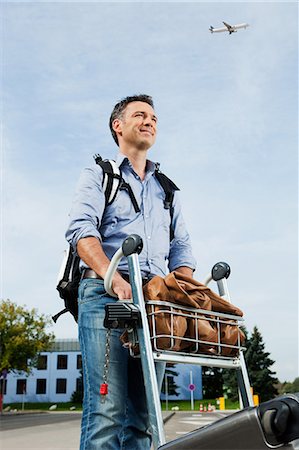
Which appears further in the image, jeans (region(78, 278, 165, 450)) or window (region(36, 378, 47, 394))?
window (region(36, 378, 47, 394))

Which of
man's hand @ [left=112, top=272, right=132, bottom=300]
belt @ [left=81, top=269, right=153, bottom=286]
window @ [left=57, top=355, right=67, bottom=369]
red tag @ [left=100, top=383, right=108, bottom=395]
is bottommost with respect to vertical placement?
red tag @ [left=100, top=383, right=108, bottom=395]

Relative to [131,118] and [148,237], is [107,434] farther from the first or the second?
[131,118]

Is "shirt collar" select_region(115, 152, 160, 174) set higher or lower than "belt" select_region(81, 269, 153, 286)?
higher

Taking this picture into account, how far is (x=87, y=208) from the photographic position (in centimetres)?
279

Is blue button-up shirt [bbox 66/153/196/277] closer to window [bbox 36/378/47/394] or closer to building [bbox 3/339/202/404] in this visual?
building [bbox 3/339/202/404]

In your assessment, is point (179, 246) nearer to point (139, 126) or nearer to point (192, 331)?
point (139, 126)

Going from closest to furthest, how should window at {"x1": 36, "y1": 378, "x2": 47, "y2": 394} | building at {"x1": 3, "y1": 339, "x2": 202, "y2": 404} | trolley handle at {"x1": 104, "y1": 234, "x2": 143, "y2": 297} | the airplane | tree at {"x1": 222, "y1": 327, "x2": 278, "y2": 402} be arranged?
1. trolley handle at {"x1": 104, "y1": 234, "x2": 143, "y2": 297}
2. the airplane
3. tree at {"x1": 222, "y1": 327, "x2": 278, "y2": 402}
4. building at {"x1": 3, "y1": 339, "x2": 202, "y2": 404}
5. window at {"x1": 36, "y1": 378, "x2": 47, "y2": 394}

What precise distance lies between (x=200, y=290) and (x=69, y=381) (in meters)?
67.6

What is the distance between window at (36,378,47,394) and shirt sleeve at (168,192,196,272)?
67.5 metres

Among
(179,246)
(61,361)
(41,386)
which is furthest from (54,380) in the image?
(179,246)

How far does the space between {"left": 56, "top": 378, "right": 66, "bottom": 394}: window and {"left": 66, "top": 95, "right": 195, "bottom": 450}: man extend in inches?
2632

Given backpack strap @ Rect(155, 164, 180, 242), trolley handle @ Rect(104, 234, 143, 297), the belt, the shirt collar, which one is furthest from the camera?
backpack strap @ Rect(155, 164, 180, 242)

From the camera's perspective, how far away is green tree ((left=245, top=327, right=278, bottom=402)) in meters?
44.6

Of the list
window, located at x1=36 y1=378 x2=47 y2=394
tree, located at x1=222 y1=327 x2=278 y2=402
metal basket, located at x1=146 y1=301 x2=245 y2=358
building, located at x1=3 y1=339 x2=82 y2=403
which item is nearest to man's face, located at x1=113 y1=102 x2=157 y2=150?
metal basket, located at x1=146 y1=301 x2=245 y2=358
